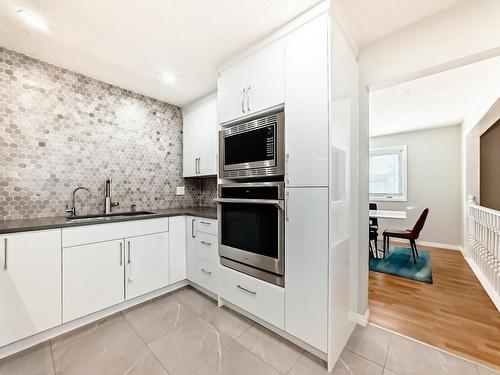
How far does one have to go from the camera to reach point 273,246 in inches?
64.2

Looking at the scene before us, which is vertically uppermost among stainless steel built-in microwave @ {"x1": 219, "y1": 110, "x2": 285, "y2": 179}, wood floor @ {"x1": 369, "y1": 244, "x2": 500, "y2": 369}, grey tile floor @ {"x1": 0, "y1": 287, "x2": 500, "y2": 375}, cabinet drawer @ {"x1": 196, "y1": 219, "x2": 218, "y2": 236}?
stainless steel built-in microwave @ {"x1": 219, "y1": 110, "x2": 285, "y2": 179}

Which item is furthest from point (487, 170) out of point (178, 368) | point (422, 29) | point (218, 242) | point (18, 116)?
point (18, 116)

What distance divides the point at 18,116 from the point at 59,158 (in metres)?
0.45

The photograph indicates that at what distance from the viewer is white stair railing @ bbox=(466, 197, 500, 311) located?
227cm

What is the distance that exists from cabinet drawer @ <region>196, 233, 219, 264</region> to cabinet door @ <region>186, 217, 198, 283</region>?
0.07 m

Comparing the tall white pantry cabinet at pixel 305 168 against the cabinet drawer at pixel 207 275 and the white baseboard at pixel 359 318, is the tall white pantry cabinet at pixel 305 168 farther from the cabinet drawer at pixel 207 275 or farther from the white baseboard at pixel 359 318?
the cabinet drawer at pixel 207 275

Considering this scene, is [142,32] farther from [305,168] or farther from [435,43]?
[435,43]

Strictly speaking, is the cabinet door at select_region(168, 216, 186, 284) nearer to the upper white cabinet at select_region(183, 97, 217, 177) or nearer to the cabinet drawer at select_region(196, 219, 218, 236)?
the cabinet drawer at select_region(196, 219, 218, 236)

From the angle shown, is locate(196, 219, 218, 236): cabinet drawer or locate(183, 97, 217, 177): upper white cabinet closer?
locate(196, 219, 218, 236): cabinet drawer

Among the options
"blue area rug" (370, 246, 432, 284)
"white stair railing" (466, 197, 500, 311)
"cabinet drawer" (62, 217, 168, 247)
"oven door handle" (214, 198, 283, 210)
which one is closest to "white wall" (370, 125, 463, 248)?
"blue area rug" (370, 246, 432, 284)

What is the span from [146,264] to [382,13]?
2915mm

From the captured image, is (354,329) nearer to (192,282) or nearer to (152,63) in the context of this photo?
(192,282)

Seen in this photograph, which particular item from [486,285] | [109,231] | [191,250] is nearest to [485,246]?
[486,285]

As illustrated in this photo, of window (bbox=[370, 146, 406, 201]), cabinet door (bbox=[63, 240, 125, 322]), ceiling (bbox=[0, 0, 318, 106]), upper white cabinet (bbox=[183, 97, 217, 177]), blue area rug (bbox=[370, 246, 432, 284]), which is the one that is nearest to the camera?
ceiling (bbox=[0, 0, 318, 106])
